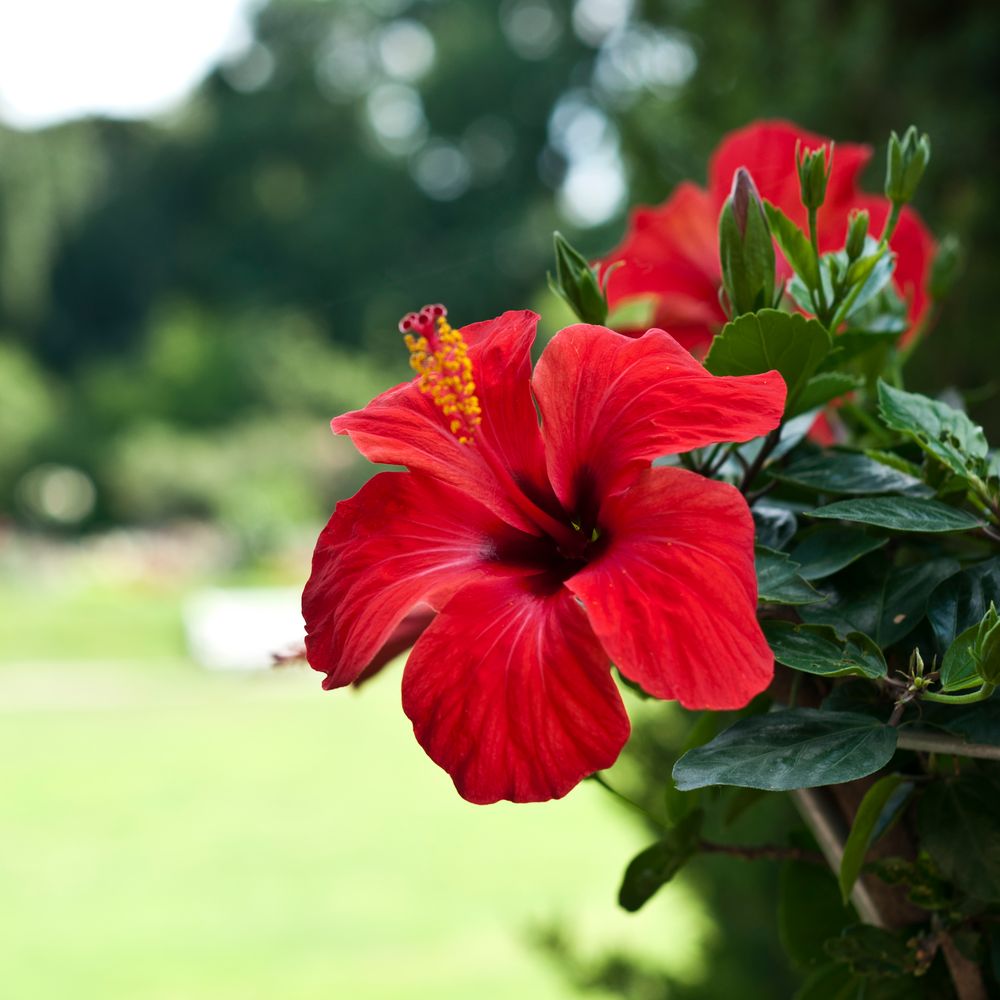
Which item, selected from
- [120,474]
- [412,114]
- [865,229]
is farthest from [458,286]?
[865,229]

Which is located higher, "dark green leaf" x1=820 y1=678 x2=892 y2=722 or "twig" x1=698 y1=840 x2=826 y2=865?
"dark green leaf" x1=820 y1=678 x2=892 y2=722

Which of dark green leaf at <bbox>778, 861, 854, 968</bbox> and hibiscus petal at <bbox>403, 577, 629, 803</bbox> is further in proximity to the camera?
dark green leaf at <bbox>778, 861, 854, 968</bbox>

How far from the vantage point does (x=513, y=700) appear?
0.95 ft

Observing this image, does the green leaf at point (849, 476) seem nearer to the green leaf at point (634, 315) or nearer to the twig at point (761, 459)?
the twig at point (761, 459)

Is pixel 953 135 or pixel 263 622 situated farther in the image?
pixel 263 622

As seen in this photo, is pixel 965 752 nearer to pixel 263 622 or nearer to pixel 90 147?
pixel 263 622

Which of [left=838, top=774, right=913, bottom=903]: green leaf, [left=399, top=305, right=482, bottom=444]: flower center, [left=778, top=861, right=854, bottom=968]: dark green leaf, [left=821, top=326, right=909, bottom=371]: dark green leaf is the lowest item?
[left=778, top=861, right=854, bottom=968]: dark green leaf

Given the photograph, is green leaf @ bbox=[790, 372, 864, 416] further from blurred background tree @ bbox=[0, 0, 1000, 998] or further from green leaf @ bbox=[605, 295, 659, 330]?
blurred background tree @ bbox=[0, 0, 1000, 998]

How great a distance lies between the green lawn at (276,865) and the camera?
262 cm

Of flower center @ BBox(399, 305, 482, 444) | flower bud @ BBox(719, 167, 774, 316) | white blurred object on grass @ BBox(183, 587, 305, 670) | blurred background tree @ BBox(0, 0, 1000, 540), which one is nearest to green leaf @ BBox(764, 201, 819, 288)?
flower bud @ BBox(719, 167, 774, 316)

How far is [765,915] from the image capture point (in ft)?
4.22

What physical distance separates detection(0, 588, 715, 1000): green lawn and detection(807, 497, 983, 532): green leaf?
1.26 m

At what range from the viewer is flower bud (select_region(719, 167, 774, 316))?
0.36 meters

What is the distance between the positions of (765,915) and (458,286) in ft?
49.5
